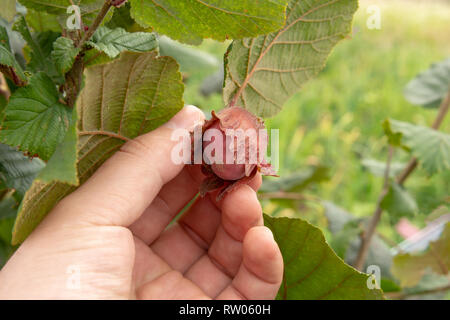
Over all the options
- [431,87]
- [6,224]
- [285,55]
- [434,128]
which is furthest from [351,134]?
[6,224]

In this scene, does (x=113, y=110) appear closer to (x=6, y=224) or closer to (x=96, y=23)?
(x=96, y=23)

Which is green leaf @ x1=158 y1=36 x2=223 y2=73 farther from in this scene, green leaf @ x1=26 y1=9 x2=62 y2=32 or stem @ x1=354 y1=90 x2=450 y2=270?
stem @ x1=354 y1=90 x2=450 y2=270

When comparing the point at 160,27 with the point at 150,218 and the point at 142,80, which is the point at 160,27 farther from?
the point at 150,218

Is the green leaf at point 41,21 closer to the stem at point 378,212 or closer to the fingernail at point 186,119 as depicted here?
the fingernail at point 186,119

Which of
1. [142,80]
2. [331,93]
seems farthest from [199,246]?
[331,93]

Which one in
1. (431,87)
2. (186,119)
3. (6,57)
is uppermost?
(6,57)

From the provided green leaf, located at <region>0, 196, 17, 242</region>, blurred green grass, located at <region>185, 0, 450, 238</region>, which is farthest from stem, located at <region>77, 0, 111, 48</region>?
blurred green grass, located at <region>185, 0, 450, 238</region>
